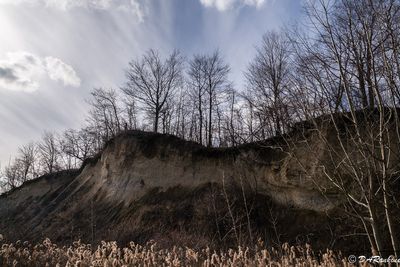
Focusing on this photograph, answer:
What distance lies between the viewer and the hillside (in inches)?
593

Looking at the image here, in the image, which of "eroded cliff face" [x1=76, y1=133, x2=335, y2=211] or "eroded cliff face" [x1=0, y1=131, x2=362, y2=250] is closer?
"eroded cliff face" [x1=0, y1=131, x2=362, y2=250]

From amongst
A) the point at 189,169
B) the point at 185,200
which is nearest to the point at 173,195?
the point at 185,200

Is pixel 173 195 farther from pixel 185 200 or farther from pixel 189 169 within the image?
pixel 189 169

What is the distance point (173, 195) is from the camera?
19641 mm

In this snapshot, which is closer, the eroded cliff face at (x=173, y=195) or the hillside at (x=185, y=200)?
the hillside at (x=185, y=200)

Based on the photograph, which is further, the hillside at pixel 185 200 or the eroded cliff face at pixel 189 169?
the eroded cliff face at pixel 189 169

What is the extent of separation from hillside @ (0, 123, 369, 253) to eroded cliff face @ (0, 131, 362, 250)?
0.16 feet

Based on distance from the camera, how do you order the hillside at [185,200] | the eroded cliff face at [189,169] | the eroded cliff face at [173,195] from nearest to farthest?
the hillside at [185,200] → the eroded cliff face at [173,195] → the eroded cliff face at [189,169]

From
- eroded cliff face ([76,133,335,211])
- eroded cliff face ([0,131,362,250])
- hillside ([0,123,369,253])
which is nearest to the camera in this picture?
hillside ([0,123,369,253])

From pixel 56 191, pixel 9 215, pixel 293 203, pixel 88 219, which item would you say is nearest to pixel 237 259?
pixel 293 203

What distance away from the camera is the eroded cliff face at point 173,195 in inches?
623

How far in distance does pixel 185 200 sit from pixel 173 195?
3.47 feet

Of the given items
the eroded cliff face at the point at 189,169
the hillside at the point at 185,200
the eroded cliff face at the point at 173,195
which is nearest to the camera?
the hillside at the point at 185,200

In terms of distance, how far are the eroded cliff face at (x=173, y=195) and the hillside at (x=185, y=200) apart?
48mm
